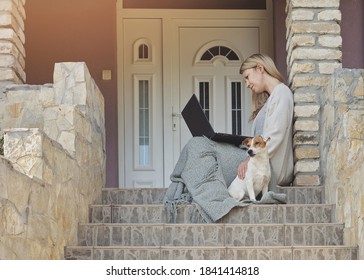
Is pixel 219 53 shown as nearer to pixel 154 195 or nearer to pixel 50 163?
pixel 154 195

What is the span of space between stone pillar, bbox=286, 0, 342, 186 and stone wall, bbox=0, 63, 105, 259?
5.72 ft

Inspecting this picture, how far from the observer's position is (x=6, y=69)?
29.9 ft

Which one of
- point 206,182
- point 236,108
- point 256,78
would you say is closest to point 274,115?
point 256,78

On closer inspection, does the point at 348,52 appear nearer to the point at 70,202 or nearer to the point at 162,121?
the point at 162,121

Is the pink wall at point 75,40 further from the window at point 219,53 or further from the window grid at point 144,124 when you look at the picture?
the window at point 219,53

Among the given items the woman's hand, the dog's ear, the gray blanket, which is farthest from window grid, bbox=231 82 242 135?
the dog's ear

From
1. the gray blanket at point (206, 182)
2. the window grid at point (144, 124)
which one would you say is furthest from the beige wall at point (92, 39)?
the gray blanket at point (206, 182)

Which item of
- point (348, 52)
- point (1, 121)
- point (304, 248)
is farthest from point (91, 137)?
point (348, 52)

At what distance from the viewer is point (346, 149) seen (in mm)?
7406

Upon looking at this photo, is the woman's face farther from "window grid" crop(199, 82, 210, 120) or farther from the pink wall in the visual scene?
the pink wall

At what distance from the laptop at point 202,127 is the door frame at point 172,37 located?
3.05m

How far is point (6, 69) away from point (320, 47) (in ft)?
9.20

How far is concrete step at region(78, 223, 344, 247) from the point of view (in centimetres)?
718

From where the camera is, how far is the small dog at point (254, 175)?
26.0ft
